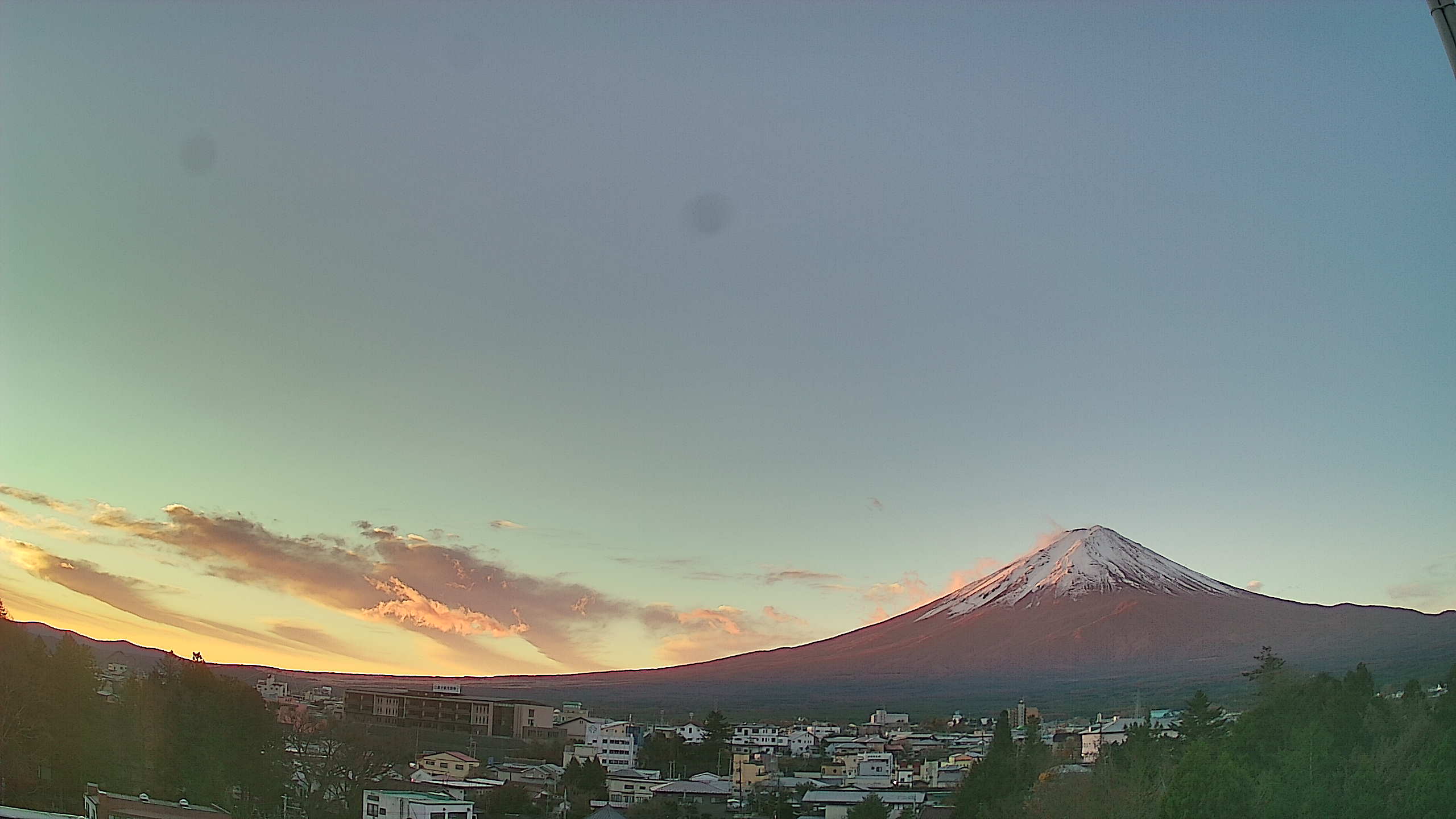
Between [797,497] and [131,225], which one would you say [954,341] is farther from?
Answer: [131,225]

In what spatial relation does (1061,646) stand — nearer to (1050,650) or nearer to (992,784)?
(1050,650)

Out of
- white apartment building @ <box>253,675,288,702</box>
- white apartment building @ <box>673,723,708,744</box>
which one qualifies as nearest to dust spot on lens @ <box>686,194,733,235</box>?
white apartment building @ <box>673,723,708,744</box>

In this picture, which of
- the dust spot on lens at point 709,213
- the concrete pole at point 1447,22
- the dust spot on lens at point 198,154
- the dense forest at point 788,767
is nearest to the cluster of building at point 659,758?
the dense forest at point 788,767

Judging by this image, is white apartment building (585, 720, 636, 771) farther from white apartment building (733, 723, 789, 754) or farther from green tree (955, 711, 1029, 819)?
green tree (955, 711, 1029, 819)

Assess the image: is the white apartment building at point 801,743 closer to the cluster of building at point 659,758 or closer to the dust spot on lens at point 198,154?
the cluster of building at point 659,758

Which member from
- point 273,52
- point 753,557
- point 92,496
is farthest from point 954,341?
point 92,496

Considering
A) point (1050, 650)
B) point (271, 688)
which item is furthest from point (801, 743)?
point (1050, 650)
